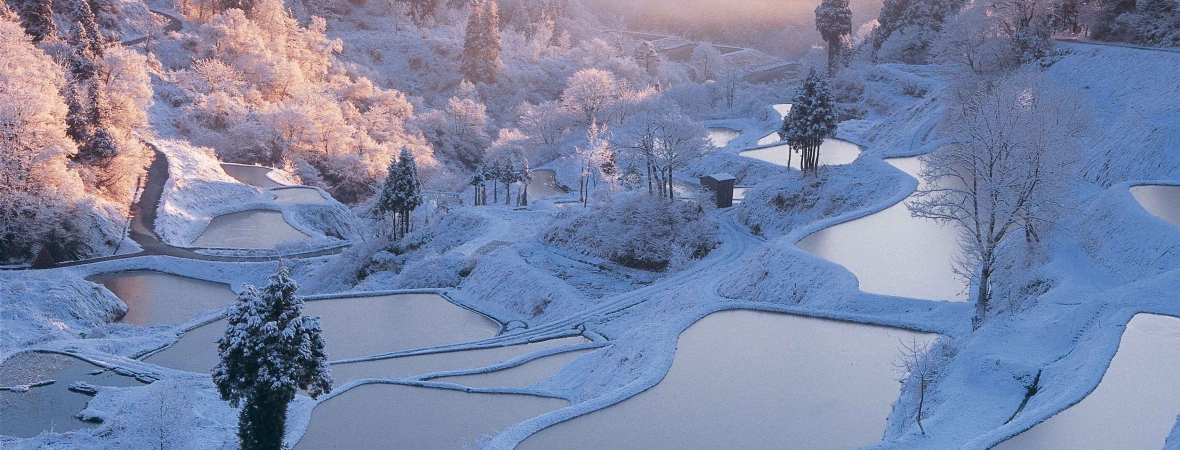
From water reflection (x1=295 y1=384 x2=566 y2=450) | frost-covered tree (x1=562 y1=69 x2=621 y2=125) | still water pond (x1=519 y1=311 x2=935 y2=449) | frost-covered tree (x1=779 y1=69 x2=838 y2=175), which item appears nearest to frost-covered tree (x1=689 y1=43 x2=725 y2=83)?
frost-covered tree (x1=562 y1=69 x2=621 y2=125)

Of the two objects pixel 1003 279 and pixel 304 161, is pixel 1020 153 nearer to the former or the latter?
pixel 1003 279

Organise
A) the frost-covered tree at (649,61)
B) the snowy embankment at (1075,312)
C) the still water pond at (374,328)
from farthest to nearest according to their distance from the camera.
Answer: the frost-covered tree at (649,61), the still water pond at (374,328), the snowy embankment at (1075,312)

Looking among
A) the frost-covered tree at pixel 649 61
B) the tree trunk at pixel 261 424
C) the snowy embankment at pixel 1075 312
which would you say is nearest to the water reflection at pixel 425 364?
the tree trunk at pixel 261 424

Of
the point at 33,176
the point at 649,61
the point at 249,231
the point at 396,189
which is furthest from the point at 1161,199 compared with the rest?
the point at 649,61

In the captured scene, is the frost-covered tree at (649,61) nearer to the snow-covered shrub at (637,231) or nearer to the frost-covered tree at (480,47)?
the frost-covered tree at (480,47)

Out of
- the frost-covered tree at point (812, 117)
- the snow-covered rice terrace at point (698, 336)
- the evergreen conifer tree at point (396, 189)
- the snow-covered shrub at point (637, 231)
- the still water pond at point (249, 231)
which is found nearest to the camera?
the snow-covered rice terrace at point (698, 336)

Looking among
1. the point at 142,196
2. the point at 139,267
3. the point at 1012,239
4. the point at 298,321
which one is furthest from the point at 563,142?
the point at 298,321
